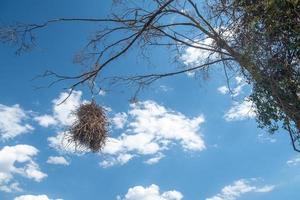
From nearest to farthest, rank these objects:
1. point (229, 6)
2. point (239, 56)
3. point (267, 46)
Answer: point (267, 46) → point (239, 56) → point (229, 6)

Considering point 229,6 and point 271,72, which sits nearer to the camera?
point 271,72

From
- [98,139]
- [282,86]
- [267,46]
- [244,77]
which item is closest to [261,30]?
[267,46]

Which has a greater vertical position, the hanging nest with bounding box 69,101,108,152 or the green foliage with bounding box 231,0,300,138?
the green foliage with bounding box 231,0,300,138

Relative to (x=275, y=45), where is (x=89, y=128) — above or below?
below

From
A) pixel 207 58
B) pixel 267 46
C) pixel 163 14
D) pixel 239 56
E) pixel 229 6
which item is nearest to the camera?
pixel 267 46

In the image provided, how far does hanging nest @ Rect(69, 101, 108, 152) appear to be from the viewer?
5590 mm

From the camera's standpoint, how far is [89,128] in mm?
5586

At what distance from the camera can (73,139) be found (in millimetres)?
5688

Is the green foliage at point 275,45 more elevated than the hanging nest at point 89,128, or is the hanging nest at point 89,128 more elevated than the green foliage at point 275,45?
the green foliage at point 275,45

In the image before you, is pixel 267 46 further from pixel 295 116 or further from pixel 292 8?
pixel 295 116

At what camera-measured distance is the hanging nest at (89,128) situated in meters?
5.59

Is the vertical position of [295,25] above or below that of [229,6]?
below

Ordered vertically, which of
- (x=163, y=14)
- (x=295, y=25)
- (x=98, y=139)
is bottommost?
(x=98, y=139)

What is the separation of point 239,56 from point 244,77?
51.0 inches
